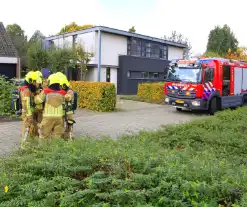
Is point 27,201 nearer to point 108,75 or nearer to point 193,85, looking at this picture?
point 193,85

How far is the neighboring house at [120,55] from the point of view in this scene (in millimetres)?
23953

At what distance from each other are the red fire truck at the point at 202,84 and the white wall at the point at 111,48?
11365 mm

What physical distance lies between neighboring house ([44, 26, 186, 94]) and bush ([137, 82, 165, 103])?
5.34 m

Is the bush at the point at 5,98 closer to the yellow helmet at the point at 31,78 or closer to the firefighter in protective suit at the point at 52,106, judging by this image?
the yellow helmet at the point at 31,78

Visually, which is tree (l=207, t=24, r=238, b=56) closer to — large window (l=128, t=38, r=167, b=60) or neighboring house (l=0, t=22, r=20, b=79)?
large window (l=128, t=38, r=167, b=60)

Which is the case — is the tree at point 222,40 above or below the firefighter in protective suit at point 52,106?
above

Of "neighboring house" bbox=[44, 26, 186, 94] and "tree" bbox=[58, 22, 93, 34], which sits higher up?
"tree" bbox=[58, 22, 93, 34]

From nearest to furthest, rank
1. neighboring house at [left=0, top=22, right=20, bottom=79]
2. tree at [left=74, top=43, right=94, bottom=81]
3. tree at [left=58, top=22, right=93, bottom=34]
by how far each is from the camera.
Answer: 1. neighboring house at [left=0, top=22, right=20, bottom=79]
2. tree at [left=74, top=43, right=94, bottom=81]
3. tree at [left=58, top=22, right=93, bottom=34]

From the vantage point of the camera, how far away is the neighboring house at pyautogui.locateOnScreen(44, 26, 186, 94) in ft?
78.6

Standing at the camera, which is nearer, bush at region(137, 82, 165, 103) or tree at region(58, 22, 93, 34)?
bush at region(137, 82, 165, 103)

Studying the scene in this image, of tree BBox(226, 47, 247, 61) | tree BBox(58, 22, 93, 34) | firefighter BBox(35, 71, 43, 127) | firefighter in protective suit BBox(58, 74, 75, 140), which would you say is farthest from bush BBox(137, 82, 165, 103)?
tree BBox(58, 22, 93, 34)

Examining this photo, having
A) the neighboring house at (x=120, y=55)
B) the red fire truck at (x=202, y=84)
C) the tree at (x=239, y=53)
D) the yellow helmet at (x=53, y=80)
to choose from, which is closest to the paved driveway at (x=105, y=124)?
the red fire truck at (x=202, y=84)

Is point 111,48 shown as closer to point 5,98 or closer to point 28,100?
point 5,98

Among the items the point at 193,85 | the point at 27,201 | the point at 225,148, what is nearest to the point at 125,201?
the point at 27,201
